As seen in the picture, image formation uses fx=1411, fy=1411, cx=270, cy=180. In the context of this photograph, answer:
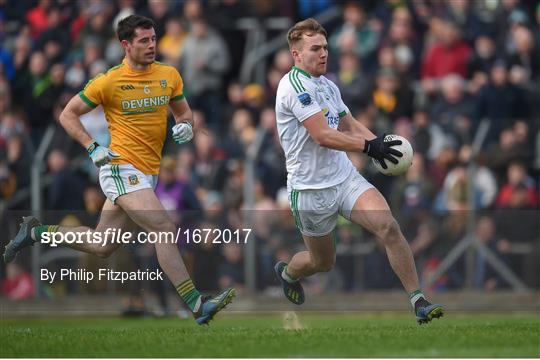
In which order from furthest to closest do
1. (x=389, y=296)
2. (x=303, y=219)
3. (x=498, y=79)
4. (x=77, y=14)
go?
1. (x=77, y=14)
2. (x=498, y=79)
3. (x=389, y=296)
4. (x=303, y=219)

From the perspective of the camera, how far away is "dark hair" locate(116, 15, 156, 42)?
40.2ft

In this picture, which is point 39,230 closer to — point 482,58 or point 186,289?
point 186,289

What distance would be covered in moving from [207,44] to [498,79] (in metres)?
4.44

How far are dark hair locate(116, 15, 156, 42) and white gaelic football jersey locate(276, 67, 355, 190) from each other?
52.6 inches

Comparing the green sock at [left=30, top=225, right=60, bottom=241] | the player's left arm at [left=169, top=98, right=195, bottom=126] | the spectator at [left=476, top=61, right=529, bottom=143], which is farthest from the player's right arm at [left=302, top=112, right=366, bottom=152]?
the spectator at [left=476, top=61, right=529, bottom=143]

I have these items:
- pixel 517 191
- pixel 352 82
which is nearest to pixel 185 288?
pixel 517 191

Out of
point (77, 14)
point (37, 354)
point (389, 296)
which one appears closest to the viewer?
point (37, 354)

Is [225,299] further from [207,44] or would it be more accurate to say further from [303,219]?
[207,44]

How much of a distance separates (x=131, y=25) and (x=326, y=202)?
2294 mm

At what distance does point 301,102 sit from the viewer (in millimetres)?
11648

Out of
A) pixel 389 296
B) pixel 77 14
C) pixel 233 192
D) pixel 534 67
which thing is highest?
pixel 77 14

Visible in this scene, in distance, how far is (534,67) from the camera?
19.4 m

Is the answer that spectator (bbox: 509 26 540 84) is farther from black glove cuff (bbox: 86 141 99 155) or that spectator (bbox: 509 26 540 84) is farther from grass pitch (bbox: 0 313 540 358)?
black glove cuff (bbox: 86 141 99 155)

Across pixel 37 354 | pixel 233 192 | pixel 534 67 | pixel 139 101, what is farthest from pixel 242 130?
pixel 37 354
